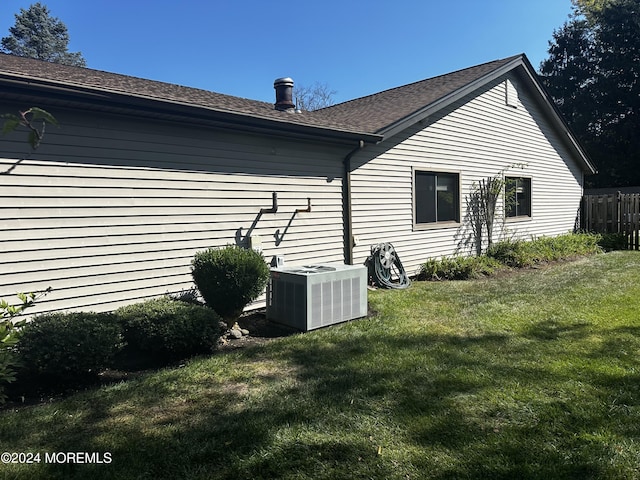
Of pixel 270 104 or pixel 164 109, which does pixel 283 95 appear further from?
pixel 164 109

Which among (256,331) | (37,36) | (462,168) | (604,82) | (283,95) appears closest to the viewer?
(256,331)

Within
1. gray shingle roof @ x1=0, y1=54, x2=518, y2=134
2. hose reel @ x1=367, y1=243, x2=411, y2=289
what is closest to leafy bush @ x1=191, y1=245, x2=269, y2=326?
gray shingle roof @ x1=0, y1=54, x2=518, y2=134

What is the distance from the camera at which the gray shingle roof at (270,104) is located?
4993mm

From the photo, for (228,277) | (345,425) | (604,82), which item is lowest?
(345,425)

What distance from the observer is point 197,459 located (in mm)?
2611

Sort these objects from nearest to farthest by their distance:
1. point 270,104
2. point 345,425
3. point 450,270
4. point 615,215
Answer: point 345,425
point 450,270
point 270,104
point 615,215

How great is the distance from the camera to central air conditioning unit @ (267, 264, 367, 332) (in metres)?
5.34

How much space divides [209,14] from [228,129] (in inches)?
355

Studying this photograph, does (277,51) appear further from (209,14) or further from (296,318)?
(296,318)

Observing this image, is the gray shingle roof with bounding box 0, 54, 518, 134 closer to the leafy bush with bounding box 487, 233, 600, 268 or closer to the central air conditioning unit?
the central air conditioning unit

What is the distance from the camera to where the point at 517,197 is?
12086mm

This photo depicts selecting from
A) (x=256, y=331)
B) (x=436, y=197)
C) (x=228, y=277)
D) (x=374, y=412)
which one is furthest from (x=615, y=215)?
(x=374, y=412)

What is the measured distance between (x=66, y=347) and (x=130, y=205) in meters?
2.04

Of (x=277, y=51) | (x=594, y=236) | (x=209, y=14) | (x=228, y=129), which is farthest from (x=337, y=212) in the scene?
(x=277, y=51)
